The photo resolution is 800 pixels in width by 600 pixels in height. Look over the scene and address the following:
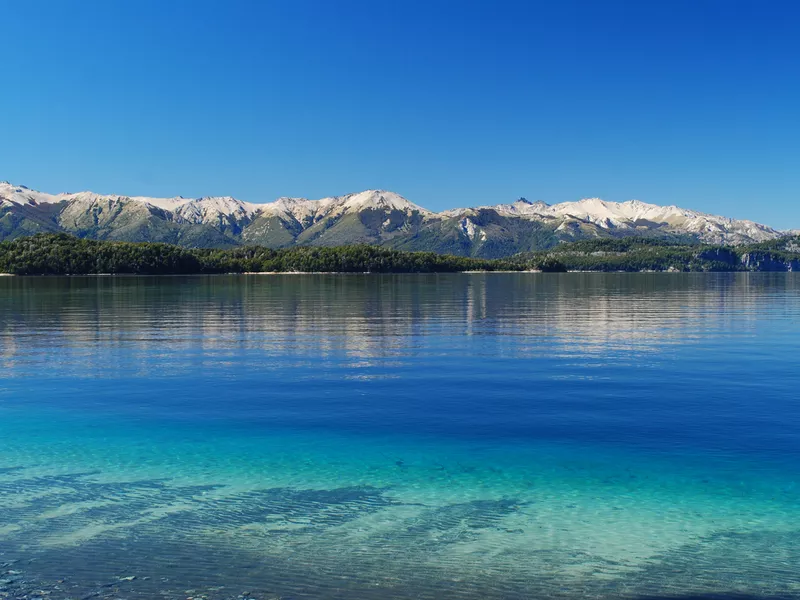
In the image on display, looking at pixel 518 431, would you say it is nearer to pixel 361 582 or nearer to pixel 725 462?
pixel 725 462

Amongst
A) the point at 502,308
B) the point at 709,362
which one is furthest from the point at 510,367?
the point at 502,308

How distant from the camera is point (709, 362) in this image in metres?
44.1

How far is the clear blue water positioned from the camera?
1419cm

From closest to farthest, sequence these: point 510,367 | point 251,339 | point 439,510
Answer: point 439,510
point 510,367
point 251,339

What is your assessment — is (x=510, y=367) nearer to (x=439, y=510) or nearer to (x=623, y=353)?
(x=623, y=353)

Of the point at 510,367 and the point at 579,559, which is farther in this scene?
the point at 510,367

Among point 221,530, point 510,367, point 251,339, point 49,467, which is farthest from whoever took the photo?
point 251,339

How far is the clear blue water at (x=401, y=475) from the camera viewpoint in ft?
46.5

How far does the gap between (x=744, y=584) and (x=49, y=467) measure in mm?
19541

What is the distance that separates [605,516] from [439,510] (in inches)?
165

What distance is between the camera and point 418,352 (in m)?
49.3


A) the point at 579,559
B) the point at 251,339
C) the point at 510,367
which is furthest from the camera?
the point at 251,339

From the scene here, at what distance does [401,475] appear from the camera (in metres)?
20.6

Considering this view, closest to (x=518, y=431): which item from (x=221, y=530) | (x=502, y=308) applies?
(x=221, y=530)
